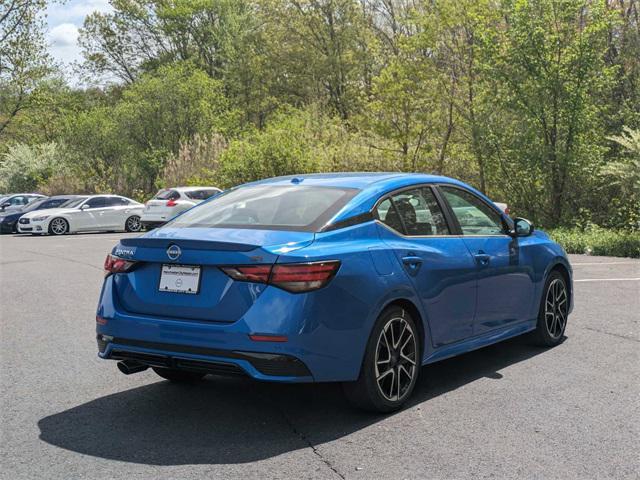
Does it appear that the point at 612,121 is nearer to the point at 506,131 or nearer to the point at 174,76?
the point at 506,131

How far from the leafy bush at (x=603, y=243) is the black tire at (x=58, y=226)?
62.6 ft

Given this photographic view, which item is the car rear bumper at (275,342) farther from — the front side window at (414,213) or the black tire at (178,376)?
the black tire at (178,376)

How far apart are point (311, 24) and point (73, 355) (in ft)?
147

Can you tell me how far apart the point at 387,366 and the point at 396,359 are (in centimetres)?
10

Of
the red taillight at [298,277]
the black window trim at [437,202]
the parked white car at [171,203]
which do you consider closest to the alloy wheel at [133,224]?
the parked white car at [171,203]

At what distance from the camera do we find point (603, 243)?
17906 mm

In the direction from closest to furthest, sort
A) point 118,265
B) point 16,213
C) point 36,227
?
point 118,265, point 36,227, point 16,213

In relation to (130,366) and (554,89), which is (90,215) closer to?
(554,89)

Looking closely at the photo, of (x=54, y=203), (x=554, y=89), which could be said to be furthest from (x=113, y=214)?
(x=554, y=89)

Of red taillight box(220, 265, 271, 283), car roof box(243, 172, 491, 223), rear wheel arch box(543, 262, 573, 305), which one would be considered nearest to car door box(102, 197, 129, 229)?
rear wheel arch box(543, 262, 573, 305)

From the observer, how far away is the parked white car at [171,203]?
29.1 m

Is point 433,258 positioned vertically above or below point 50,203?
below

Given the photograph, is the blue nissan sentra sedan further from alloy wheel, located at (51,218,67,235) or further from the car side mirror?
alloy wheel, located at (51,218,67,235)

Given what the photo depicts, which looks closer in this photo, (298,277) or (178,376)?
(298,277)
